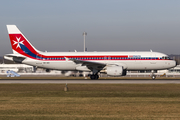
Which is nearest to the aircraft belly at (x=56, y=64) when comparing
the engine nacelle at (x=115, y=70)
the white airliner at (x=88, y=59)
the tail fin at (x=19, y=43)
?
the white airliner at (x=88, y=59)

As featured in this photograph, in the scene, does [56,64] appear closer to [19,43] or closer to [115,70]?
[19,43]

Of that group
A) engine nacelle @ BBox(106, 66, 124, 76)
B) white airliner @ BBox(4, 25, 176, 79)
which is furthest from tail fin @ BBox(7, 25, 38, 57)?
engine nacelle @ BBox(106, 66, 124, 76)

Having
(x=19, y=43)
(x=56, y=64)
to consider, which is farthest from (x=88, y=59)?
(x=19, y=43)

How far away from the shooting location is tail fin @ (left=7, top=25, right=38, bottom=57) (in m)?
54.2

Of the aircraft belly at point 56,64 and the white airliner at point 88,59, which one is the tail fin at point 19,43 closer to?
the white airliner at point 88,59

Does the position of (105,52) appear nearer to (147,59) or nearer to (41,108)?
(147,59)

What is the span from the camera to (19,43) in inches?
2146

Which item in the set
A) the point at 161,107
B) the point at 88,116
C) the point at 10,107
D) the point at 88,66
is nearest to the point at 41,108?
the point at 10,107

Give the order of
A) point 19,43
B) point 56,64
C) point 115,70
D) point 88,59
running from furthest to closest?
point 19,43
point 56,64
point 88,59
point 115,70

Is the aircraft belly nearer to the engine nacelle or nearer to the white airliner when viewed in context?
the white airliner

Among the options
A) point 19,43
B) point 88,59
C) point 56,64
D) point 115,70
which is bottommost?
point 115,70

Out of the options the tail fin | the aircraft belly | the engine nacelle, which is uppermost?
the tail fin

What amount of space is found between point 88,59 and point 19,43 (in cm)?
1320

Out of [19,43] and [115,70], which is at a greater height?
[19,43]
